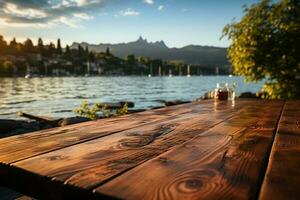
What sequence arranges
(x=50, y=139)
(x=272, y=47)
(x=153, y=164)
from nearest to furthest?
1. (x=153, y=164)
2. (x=50, y=139)
3. (x=272, y=47)

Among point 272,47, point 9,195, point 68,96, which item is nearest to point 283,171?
point 9,195

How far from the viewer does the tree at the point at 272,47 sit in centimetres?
1093

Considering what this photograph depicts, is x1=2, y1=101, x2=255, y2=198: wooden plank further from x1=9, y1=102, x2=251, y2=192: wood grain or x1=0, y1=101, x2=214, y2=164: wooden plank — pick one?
x1=0, y1=101, x2=214, y2=164: wooden plank

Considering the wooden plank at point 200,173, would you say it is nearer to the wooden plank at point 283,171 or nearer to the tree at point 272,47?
the wooden plank at point 283,171

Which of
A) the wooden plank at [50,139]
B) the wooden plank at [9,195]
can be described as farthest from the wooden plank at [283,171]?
the wooden plank at [9,195]

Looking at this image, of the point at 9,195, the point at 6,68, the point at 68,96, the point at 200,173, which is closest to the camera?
the point at 200,173

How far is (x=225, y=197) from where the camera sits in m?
1.17

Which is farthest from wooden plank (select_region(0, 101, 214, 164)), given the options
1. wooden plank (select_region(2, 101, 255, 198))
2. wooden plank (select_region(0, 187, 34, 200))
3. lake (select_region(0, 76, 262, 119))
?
lake (select_region(0, 76, 262, 119))

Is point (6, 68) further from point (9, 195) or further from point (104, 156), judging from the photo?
point (104, 156)

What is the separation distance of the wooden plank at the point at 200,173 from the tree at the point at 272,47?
9.76 meters

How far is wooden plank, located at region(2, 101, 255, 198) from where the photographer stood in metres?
1.40

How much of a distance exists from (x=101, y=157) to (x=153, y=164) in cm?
30

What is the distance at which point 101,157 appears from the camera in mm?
1688

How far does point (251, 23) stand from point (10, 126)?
1069cm
